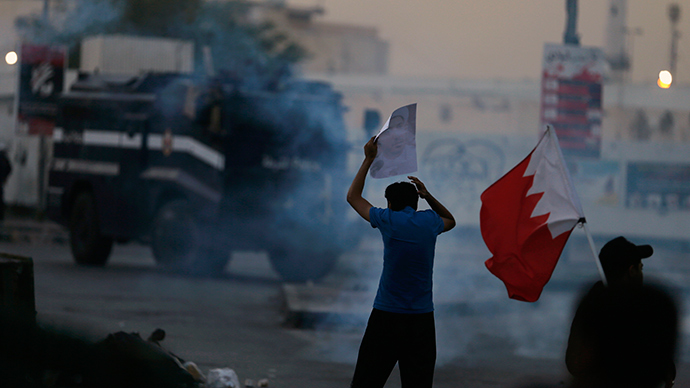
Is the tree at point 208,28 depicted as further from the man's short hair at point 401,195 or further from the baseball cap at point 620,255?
the baseball cap at point 620,255

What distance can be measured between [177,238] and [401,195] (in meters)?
8.88

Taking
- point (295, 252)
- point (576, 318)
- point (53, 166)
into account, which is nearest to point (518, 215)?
point (576, 318)

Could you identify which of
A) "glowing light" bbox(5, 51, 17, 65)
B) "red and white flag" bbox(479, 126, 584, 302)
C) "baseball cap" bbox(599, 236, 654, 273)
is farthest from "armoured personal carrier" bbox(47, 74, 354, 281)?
"baseball cap" bbox(599, 236, 654, 273)

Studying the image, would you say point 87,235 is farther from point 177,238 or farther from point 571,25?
point 571,25

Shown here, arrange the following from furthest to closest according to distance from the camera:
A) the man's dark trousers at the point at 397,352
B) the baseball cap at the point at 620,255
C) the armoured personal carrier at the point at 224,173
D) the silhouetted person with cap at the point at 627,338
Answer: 1. the armoured personal carrier at the point at 224,173
2. the man's dark trousers at the point at 397,352
3. the baseball cap at the point at 620,255
4. the silhouetted person with cap at the point at 627,338

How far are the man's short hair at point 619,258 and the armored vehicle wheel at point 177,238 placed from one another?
9.72 m

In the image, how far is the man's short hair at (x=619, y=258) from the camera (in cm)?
382

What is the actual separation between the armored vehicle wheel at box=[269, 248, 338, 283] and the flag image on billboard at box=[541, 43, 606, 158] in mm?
3751

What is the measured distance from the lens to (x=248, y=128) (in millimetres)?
13203

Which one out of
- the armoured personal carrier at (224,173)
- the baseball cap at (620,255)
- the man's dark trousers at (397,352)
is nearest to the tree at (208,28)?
the armoured personal carrier at (224,173)

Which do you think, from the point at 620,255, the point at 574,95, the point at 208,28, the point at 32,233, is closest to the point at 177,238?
the point at 574,95

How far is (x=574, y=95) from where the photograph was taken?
546 inches

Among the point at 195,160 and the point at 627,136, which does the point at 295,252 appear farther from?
the point at 627,136

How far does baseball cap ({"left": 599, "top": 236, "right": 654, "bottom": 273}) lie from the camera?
3.82 m
